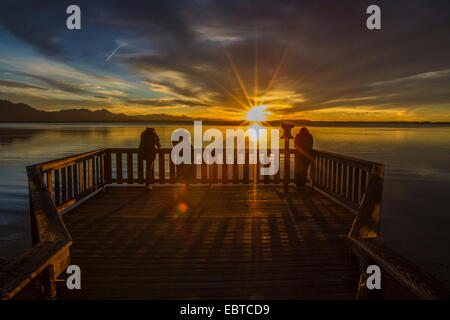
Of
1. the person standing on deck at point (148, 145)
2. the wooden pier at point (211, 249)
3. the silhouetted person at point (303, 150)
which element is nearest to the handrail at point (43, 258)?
the wooden pier at point (211, 249)

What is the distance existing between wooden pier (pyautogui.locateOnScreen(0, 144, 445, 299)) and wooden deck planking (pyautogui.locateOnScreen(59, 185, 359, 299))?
14 millimetres

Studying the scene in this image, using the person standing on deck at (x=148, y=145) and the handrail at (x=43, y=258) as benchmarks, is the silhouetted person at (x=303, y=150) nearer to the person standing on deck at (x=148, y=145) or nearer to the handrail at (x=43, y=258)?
the person standing on deck at (x=148, y=145)

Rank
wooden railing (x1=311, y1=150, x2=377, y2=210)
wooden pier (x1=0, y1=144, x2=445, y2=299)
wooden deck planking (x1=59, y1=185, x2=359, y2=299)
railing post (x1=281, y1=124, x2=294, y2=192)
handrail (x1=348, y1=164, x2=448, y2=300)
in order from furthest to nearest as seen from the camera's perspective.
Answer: railing post (x1=281, y1=124, x2=294, y2=192)
wooden railing (x1=311, y1=150, x2=377, y2=210)
wooden deck planking (x1=59, y1=185, x2=359, y2=299)
wooden pier (x1=0, y1=144, x2=445, y2=299)
handrail (x1=348, y1=164, x2=448, y2=300)

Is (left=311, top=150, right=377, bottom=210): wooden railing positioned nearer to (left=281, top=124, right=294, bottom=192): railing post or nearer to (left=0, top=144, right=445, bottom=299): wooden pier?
(left=0, top=144, right=445, bottom=299): wooden pier

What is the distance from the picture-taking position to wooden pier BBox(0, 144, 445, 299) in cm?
275

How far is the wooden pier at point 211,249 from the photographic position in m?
2.75

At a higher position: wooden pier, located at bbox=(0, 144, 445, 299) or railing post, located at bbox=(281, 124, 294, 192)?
railing post, located at bbox=(281, 124, 294, 192)

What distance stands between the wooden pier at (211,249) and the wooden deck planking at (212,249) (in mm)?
14

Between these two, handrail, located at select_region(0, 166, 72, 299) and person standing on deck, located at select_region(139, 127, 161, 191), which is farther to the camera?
person standing on deck, located at select_region(139, 127, 161, 191)

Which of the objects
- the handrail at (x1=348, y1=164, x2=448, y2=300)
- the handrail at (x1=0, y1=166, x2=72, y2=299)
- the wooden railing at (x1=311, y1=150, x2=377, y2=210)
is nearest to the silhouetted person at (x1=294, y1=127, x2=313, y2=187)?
the wooden railing at (x1=311, y1=150, x2=377, y2=210)

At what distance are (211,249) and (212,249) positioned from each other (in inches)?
0.6

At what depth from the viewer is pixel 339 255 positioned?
161 inches

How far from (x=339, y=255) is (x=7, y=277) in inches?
153
